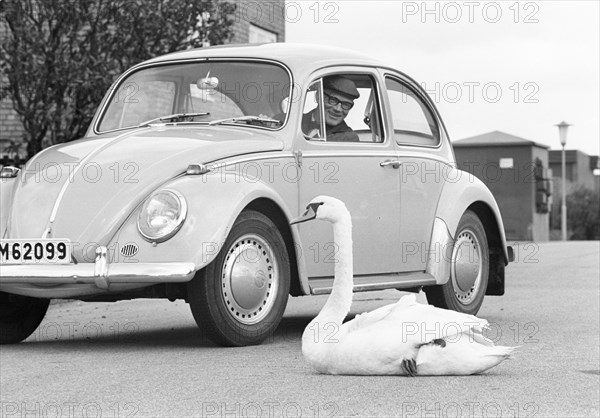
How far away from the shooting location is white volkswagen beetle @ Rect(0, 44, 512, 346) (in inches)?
308

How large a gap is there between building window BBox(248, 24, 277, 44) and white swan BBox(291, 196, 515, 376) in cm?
1752

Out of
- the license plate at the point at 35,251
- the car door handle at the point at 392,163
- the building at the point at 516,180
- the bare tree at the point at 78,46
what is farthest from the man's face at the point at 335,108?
the building at the point at 516,180

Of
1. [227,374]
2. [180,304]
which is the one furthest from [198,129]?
[180,304]

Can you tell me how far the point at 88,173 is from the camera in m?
8.12

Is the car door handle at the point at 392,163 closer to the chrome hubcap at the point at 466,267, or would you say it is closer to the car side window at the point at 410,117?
the car side window at the point at 410,117

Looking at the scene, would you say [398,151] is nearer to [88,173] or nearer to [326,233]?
[326,233]

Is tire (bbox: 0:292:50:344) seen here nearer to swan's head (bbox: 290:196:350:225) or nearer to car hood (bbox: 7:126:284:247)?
car hood (bbox: 7:126:284:247)

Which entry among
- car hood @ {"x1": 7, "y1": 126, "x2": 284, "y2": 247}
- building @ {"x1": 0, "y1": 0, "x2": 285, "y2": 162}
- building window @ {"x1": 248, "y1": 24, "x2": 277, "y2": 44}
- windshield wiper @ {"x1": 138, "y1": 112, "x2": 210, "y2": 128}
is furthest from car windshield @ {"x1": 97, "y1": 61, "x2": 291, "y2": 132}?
building window @ {"x1": 248, "y1": 24, "x2": 277, "y2": 44}

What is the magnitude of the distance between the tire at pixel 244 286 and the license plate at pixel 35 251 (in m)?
0.78

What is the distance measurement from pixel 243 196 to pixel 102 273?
3.15ft

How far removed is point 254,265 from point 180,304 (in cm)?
471

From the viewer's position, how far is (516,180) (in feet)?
178

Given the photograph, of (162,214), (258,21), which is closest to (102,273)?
(162,214)

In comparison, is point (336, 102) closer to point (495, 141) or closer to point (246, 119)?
point (246, 119)
